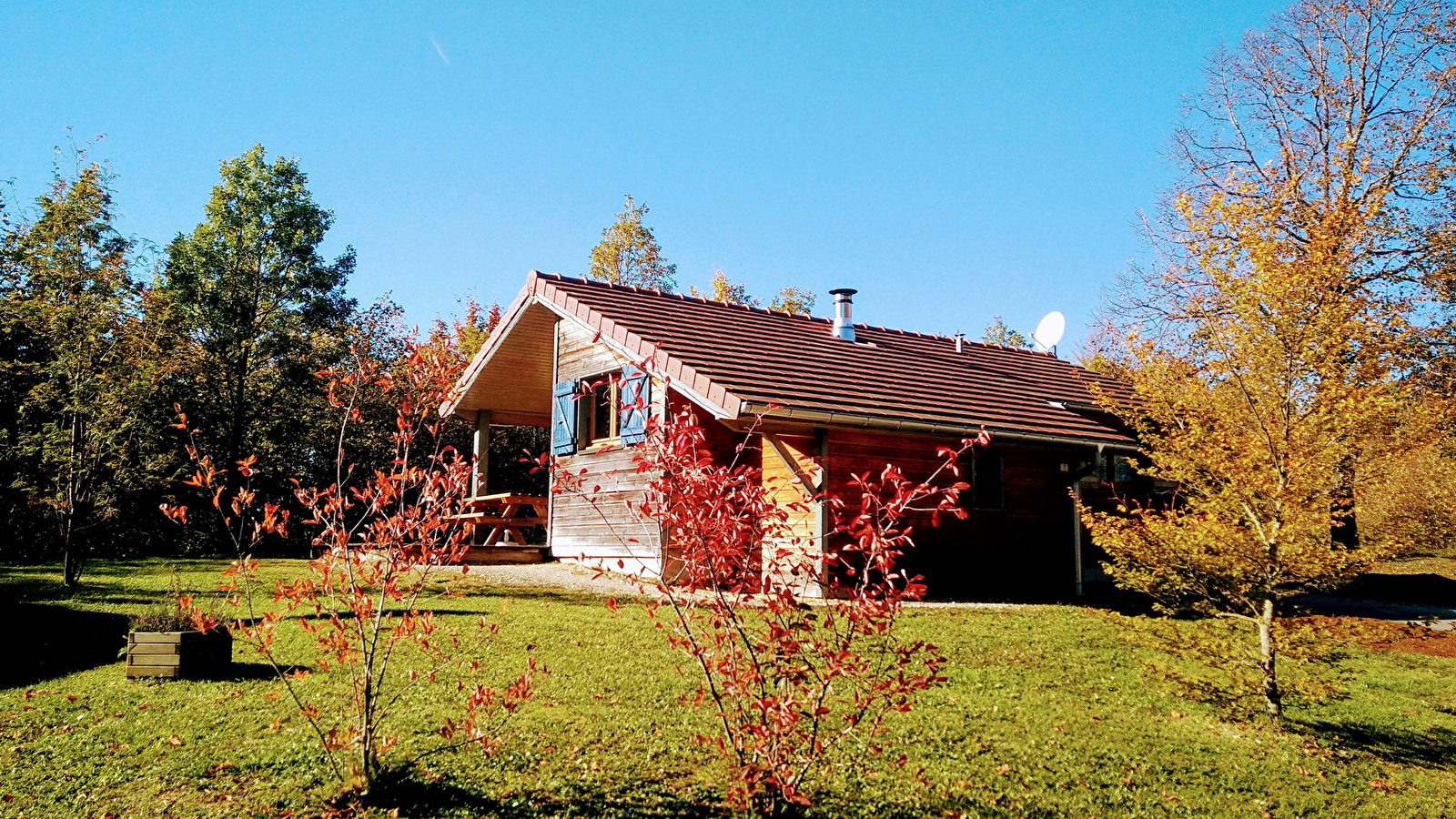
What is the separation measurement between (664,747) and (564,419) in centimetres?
1034

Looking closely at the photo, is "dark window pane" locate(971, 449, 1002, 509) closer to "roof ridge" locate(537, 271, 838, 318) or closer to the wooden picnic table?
"roof ridge" locate(537, 271, 838, 318)

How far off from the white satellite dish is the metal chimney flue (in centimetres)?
562

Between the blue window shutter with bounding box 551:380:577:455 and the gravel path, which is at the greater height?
the blue window shutter with bounding box 551:380:577:455

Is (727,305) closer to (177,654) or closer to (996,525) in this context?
(996,525)

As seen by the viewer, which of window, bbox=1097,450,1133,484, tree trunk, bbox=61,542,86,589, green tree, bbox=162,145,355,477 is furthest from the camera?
green tree, bbox=162,145,355,477

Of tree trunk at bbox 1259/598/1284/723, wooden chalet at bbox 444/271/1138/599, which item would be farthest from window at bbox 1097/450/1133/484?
tree trunk at bbox 1259/598/1284/723

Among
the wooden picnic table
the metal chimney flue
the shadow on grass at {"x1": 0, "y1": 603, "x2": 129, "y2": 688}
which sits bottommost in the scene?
the shadow on grass at {"x1": 0, "y1": 603, "x2": 129, "y2": 688}

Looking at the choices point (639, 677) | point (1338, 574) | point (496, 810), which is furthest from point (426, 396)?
point (1338, 574)

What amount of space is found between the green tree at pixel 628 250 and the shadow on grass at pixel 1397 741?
25878 millimetres

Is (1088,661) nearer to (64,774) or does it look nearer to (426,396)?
(426,396)

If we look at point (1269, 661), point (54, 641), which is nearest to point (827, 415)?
point (1269, 661)

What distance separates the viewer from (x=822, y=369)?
13.2 meters

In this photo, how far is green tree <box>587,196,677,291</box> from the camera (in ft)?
102

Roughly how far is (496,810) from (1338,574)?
627cm
